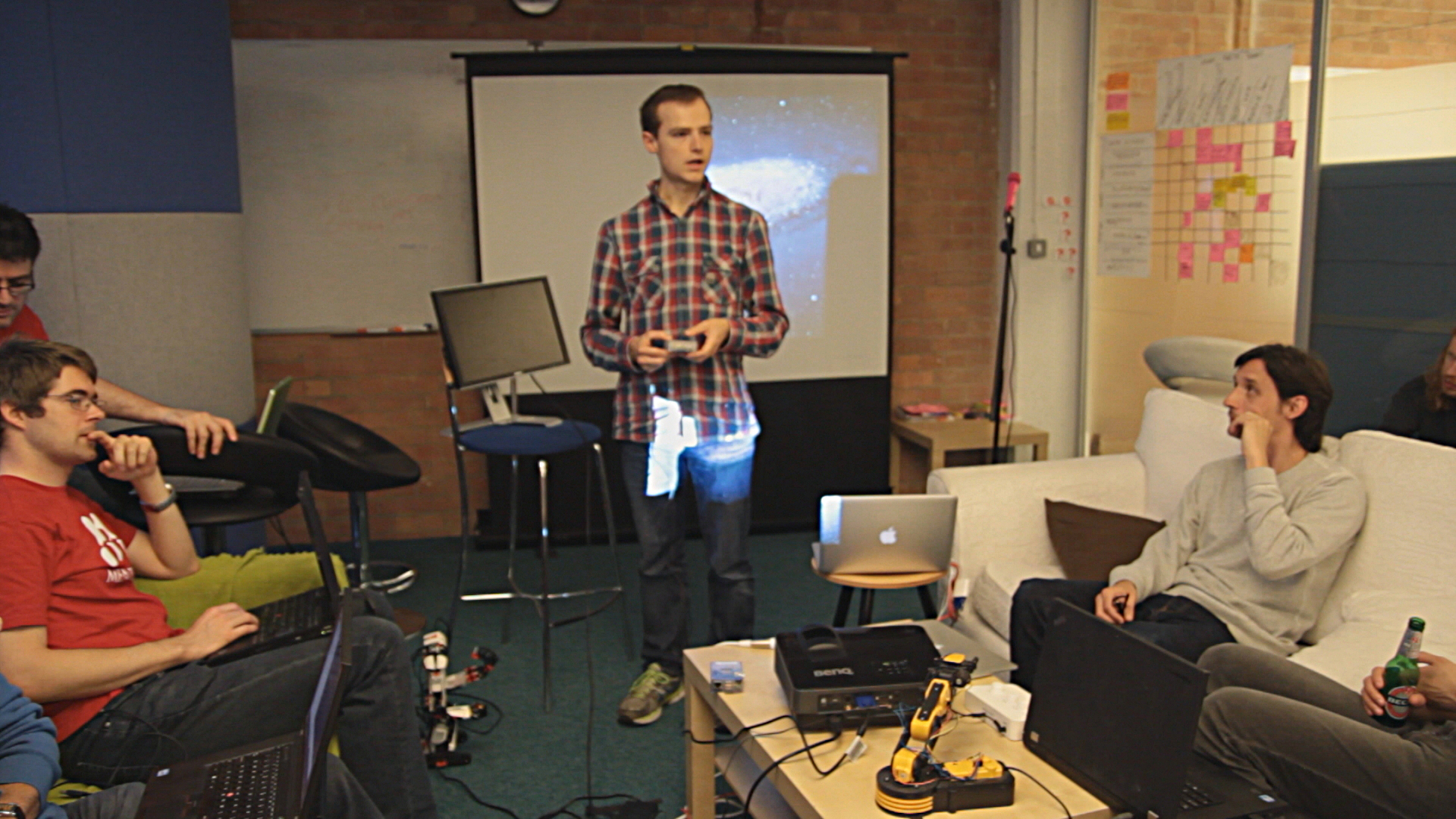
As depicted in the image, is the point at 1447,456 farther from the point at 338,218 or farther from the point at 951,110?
the point at 338,218

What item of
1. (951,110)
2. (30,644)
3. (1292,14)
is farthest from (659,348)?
(951,110)

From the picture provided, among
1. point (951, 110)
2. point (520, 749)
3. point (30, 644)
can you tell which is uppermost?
point (951, 110)

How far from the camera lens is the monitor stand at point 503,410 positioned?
151 inches

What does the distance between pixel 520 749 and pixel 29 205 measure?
228cm

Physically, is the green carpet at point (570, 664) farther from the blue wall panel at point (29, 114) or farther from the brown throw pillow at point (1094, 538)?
the blue wall panel at point (29, 114)

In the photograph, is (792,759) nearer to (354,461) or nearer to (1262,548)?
(1262,548)

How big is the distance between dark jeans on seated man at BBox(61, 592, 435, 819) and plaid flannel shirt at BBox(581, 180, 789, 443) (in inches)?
39.3

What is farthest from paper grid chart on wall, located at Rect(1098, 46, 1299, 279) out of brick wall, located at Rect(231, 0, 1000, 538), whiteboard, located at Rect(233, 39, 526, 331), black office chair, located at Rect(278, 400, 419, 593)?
black office chair, located at Rect(278, 400, 419, 593)

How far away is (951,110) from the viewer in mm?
5535

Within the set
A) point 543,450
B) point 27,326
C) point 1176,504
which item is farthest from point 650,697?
point 27,326

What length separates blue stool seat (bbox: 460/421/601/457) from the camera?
11.7 feet

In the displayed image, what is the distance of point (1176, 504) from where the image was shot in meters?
3.42

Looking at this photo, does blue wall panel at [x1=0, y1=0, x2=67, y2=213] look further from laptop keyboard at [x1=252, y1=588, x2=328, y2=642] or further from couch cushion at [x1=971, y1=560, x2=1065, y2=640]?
couch cushion at [x1=971, y1=560, x2=1065, y2=640]

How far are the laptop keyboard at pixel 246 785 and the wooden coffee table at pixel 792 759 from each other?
0.83 metres
